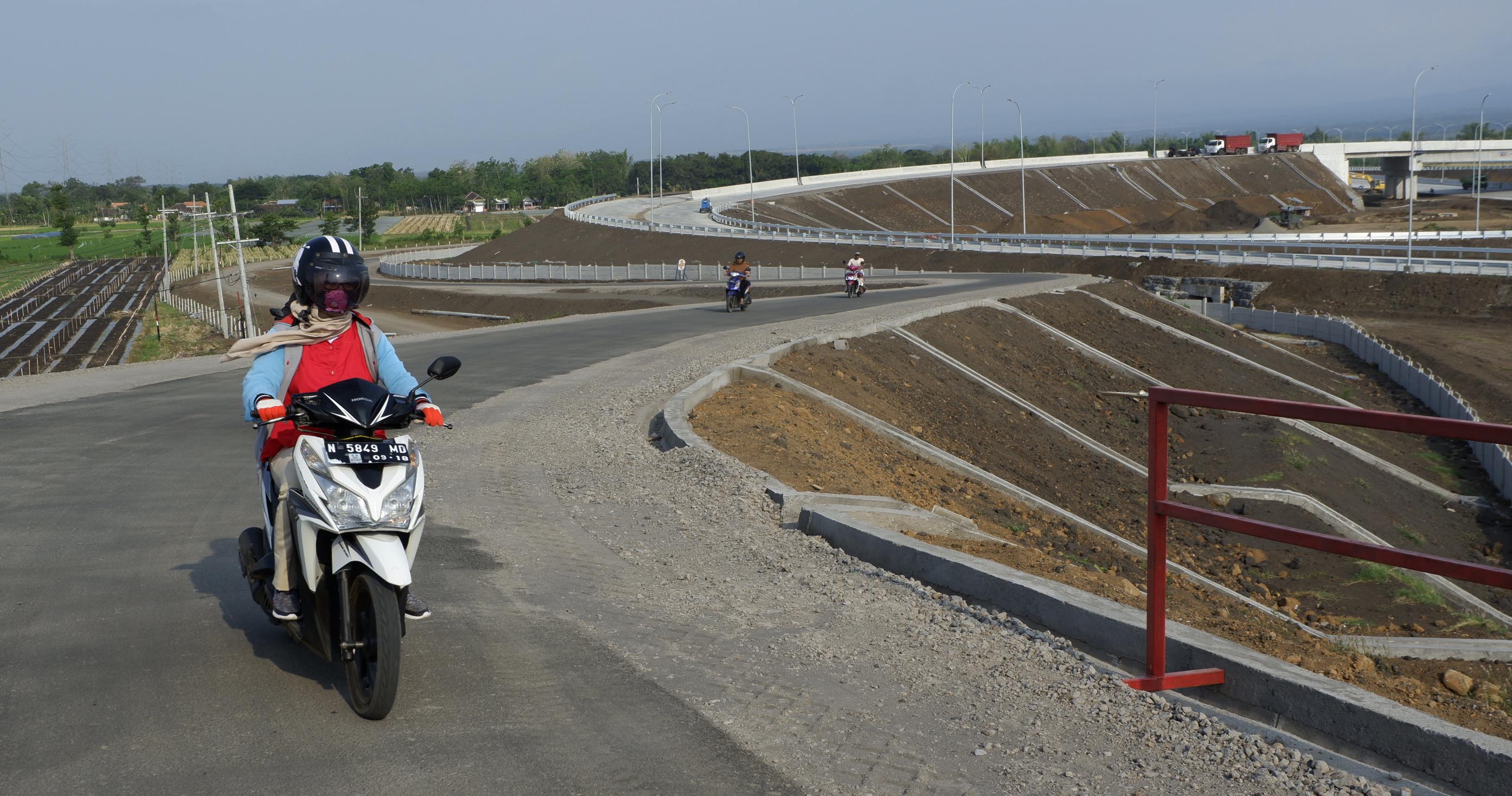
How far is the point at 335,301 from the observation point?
18.1ft

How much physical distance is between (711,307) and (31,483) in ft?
83.4

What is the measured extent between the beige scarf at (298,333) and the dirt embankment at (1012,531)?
4654 mm

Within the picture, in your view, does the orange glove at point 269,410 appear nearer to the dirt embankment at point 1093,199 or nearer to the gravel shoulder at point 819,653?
the gravel shoulder at point 819,653

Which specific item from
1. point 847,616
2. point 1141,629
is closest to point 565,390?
point 847,616

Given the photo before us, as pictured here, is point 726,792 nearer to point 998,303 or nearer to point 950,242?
point 998,303

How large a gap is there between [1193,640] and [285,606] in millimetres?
4351

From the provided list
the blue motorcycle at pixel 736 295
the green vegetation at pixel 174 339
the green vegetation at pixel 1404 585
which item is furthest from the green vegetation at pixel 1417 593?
the green vegetation at pixel 174 339

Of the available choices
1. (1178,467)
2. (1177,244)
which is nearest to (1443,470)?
(1178,467)

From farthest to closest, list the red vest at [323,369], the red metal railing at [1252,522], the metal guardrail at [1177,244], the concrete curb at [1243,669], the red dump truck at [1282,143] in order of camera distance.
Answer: the red dump truck at [1282,143]
the metal guardrail at [1177,244]
the red vest at [323,369]
the concrete curb at [1243,669]
the red metal railing at [1252,522]

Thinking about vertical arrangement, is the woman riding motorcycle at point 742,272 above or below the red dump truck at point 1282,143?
below

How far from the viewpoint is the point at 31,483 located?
10078 millimetres

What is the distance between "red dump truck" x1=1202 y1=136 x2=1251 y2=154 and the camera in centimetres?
13100

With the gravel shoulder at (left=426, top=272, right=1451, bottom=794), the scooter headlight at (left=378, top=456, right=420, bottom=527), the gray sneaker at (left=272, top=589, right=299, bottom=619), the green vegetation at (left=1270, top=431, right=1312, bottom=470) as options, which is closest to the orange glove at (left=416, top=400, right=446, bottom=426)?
the scooter headlight at (left=378, top=456, right=420, bottom=527)

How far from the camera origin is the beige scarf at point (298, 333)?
548cm
